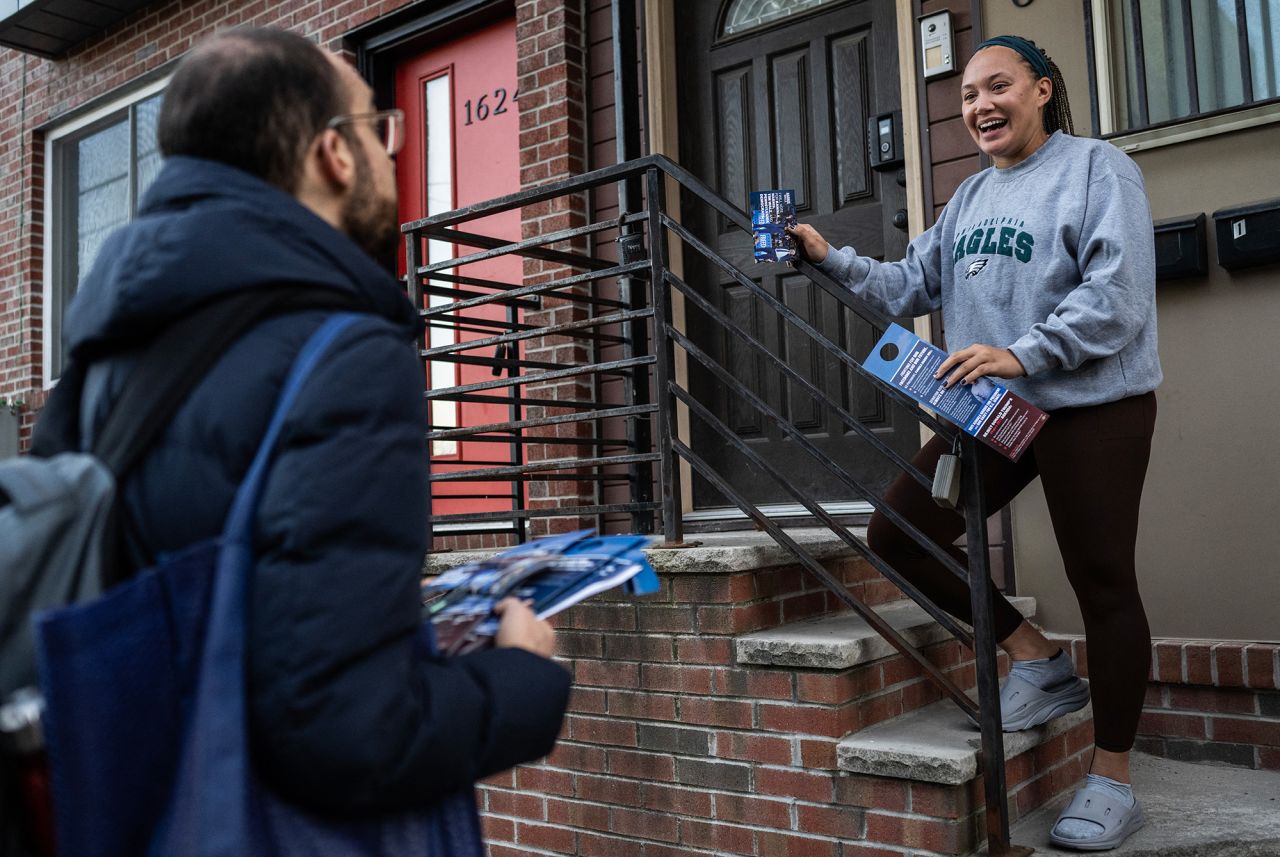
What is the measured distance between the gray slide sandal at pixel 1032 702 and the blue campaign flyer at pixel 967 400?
0.73 m

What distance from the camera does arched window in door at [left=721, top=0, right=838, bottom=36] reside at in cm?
440

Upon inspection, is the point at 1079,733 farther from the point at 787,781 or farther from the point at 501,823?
the point at 501,823

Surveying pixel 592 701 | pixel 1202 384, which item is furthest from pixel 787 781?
pixel 1202 384

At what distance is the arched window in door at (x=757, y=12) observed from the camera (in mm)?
4398

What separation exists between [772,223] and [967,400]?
0.69 metres

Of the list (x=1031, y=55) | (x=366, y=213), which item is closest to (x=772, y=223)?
(x=1031, y=55)

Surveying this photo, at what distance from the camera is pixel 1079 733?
10.2 feet

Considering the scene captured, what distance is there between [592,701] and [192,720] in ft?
7.09

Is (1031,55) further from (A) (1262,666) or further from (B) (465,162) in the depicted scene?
(B) (465,162)

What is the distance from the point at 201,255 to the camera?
3.32ft

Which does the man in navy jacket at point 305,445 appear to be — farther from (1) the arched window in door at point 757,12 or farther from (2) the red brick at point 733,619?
(1) the arched window in door at point 757,12

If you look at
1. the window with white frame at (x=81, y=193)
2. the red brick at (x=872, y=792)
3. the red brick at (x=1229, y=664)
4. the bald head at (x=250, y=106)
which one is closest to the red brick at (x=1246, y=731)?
the red brick at (x=1229, y=664)

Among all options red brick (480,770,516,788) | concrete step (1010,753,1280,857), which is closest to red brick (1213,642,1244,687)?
concrete step (1010,753,1280,857)

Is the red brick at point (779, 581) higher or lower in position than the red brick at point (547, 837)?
higher
